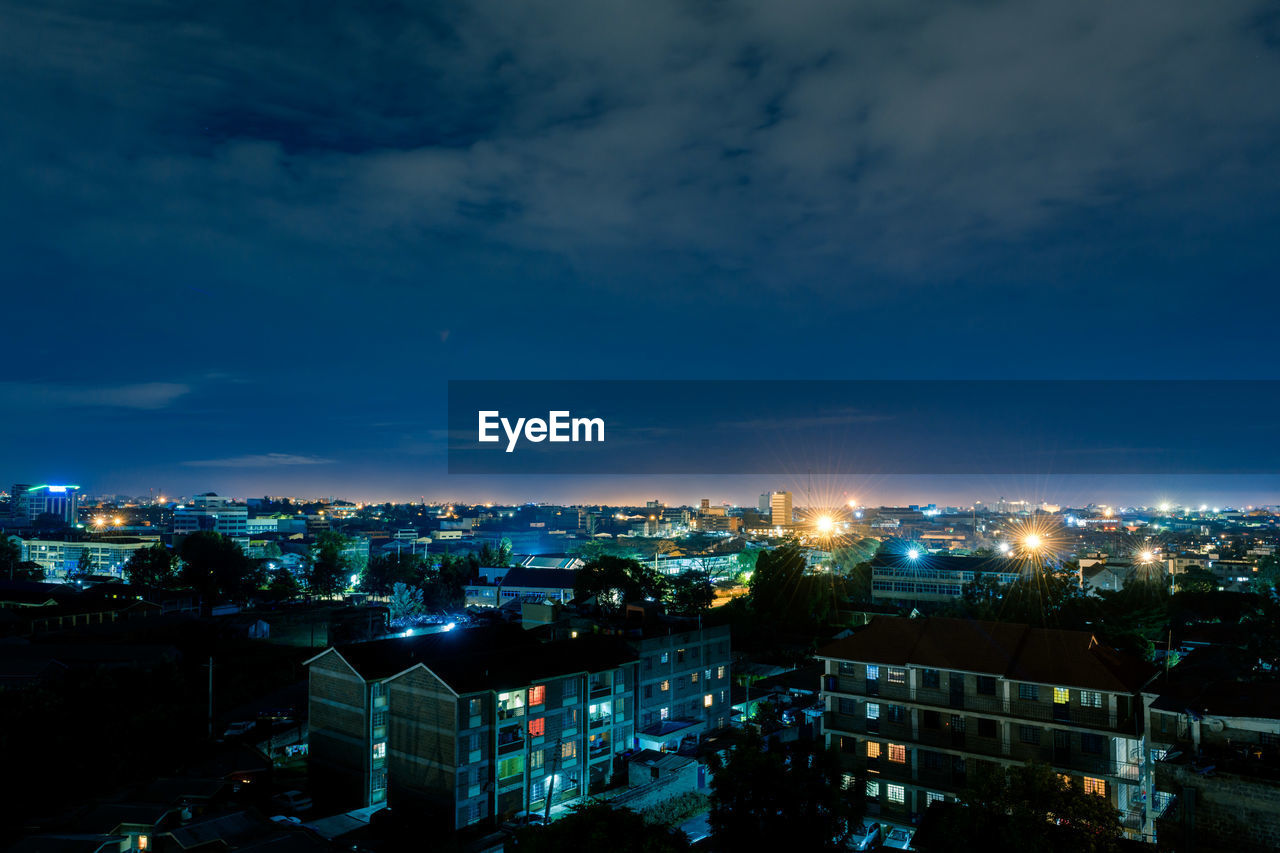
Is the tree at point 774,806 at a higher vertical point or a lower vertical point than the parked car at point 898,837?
higher

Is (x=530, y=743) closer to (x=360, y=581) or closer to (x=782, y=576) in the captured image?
(x=782, y=576)

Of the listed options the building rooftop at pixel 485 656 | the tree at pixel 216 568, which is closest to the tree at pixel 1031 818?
the building rooftop at pixel 485 656

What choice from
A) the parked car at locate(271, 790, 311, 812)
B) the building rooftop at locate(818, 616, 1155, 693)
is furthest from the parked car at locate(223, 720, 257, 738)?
the building rooftop at locate(818, 616, 1155, 693)

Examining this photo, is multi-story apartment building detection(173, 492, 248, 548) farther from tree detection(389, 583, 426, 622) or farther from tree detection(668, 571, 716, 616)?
tree detection(668, 571, 716, 616)

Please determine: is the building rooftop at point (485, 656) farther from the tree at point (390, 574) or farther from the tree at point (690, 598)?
the tree at point (390, 574)

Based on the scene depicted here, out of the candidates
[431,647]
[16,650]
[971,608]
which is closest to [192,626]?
[16,650]

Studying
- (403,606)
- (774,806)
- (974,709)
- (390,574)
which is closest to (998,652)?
(974,709)
